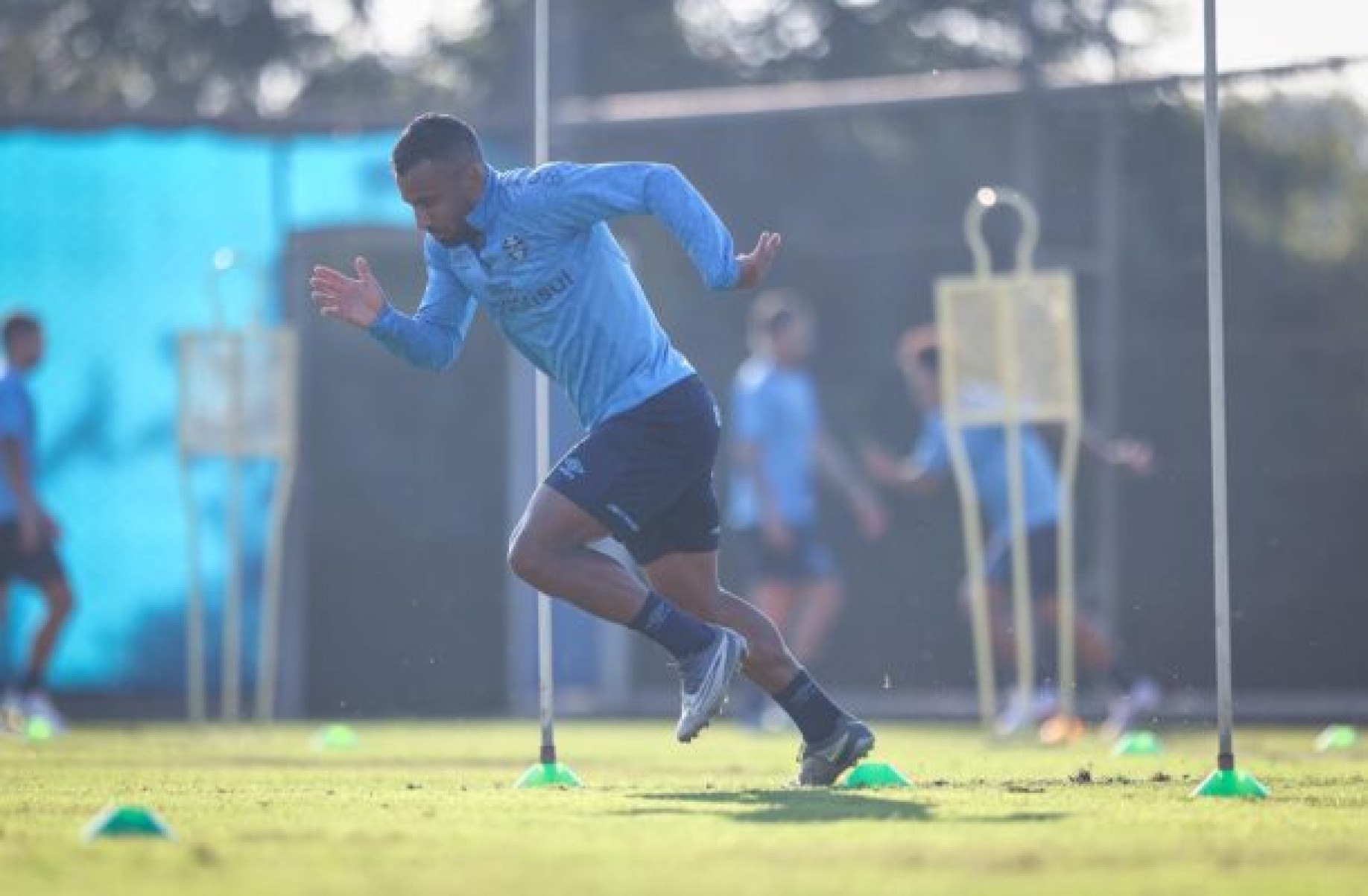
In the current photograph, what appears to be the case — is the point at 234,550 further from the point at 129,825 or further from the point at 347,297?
the point at 129,825

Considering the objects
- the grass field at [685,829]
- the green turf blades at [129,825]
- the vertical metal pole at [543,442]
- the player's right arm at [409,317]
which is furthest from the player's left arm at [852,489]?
the green turf blades at [129,825]

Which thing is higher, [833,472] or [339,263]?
[339,263]

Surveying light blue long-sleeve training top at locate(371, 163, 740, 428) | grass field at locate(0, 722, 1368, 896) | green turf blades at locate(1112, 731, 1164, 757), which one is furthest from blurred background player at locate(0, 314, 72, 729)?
light blue long-sleeve training top at locate(371, 163, 740, 428)

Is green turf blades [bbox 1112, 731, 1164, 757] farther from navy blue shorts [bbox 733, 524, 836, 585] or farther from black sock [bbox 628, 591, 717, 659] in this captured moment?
black sock [bbox 628, 591, 717, 659]

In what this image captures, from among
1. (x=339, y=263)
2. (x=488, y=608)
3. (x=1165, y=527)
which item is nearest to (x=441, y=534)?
(x=488, y=608)

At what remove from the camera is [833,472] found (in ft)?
55.2

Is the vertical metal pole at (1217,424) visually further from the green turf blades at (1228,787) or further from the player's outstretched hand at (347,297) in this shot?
the player's outstretched hand at (347,297)

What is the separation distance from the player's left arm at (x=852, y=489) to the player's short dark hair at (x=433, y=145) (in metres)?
8.02

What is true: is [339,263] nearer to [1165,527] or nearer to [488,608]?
[488,608]

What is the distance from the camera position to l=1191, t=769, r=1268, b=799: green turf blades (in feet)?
28.4

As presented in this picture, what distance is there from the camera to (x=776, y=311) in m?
16.3

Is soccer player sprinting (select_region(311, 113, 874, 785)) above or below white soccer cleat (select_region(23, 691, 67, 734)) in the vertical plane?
above

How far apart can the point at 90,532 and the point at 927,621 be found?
5.34 meters

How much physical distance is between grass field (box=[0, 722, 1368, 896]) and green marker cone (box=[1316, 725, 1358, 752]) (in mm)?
998
